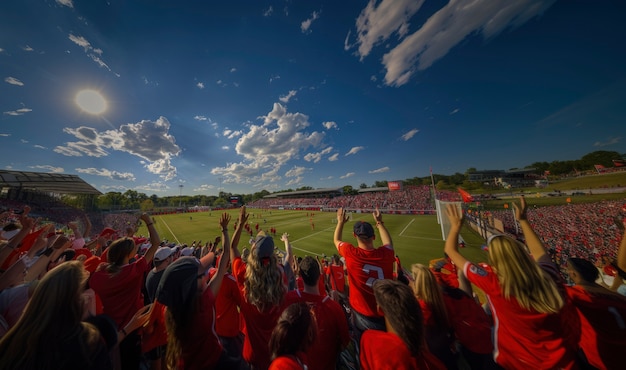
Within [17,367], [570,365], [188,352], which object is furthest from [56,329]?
[570,365]

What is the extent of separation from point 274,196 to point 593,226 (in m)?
92.3

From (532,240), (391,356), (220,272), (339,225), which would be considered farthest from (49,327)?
(532,240)

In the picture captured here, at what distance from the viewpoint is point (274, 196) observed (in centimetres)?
9838

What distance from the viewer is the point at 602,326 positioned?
2398mm

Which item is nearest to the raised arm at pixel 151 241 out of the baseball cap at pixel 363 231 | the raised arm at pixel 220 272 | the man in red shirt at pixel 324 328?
the raised arm at pixel 220 272

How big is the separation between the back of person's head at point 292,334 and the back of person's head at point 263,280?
0.81m

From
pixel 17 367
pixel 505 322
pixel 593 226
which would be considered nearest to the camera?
pixel 17 367

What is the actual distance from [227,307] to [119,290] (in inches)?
65.7

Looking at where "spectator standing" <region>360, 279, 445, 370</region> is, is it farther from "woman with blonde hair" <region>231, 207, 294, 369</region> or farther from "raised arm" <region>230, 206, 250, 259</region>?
"raised arm" <region>230, 206, 250, 259</region>

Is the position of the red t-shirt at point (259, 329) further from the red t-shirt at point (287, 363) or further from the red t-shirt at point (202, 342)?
the red t-shirt at point (287, 363)

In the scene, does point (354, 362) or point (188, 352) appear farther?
point (354, 362)

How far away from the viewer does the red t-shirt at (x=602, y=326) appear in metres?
2.33

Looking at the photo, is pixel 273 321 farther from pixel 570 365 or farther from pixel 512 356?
pixel 570 365

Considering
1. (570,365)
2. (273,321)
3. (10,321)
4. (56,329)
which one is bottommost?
(570,365)
